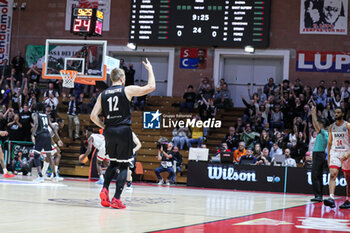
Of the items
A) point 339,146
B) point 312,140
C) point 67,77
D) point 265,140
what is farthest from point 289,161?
point 67,77

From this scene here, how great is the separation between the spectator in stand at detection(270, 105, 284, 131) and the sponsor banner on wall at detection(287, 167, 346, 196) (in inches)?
175

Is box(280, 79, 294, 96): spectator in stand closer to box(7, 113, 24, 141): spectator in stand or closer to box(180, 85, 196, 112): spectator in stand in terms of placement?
box(180, 85, 196, 112): spectator in stand

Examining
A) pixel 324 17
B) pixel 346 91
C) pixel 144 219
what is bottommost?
pixel 144 219

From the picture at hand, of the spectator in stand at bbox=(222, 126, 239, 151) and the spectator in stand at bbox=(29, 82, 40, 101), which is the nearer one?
the spectator in stand at bbox=(222, 126, 239, 151)

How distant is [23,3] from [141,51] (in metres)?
6.46

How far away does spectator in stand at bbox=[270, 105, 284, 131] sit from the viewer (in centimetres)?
2022

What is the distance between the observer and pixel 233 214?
743cm

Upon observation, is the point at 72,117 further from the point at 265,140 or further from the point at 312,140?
the point at 312,140

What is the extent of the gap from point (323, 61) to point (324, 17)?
1.82 meters

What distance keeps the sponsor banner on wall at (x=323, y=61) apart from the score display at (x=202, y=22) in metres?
1.79

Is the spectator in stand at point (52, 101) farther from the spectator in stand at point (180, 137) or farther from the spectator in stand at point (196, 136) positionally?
the spectator in stand at point (196, 136)

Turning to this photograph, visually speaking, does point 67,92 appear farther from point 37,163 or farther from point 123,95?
point 123,95

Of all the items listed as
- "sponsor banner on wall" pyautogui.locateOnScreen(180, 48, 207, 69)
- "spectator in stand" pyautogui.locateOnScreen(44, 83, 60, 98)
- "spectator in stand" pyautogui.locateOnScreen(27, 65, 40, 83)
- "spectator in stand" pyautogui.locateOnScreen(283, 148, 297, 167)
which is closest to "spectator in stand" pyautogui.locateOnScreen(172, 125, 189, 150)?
"spectator in stand" pyautogui.locateOnScreen(283, 148, 297, 167)

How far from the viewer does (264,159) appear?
663 inches
